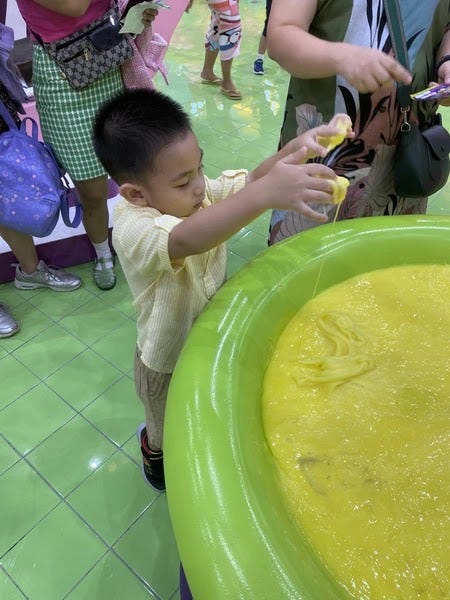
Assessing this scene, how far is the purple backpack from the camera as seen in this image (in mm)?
1652

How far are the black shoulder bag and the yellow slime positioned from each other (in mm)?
266

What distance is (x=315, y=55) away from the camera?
3.41 feet

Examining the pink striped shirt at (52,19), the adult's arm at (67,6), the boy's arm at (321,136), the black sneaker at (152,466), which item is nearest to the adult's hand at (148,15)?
the pink striped shirt at (52,19)

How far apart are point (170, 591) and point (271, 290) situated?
0.85 metres

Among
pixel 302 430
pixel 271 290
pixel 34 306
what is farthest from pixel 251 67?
pixel 302 430

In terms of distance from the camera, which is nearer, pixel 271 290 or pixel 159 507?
pixel 271 290

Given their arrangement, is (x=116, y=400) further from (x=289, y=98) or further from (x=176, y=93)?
(x=176, y=93)

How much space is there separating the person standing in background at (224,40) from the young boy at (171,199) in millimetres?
3036

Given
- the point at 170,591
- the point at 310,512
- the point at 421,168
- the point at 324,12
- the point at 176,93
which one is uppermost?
the point at 324,12

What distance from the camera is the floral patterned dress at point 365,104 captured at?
116 cm

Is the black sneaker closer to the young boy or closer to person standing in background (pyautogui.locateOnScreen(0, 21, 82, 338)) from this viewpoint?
the young boy

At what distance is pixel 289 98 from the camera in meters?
1.40

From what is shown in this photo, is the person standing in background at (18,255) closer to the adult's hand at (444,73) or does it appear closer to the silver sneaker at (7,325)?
the silver sneaker at (7,325)

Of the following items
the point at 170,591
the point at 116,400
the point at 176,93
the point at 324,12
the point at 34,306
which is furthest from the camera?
the point at 176,93
